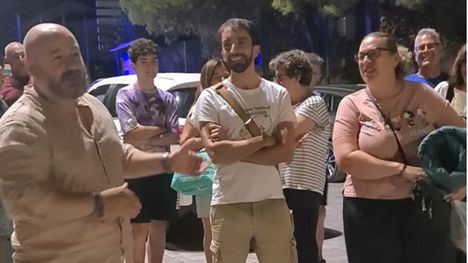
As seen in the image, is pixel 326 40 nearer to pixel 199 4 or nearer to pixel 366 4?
pixel 366 4

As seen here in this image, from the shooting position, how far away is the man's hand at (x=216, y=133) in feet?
13.6

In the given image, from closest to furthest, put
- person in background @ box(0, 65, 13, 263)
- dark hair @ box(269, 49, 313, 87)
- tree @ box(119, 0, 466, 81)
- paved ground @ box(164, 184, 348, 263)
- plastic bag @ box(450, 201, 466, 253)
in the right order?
plastic bag @ box(450, 201, 466, 253) → person in background @ box(0, 65, 13, 263) → dark hair @ box(269, 49, 313, 87) → paved ground @ box(164, 184, 348, 263) → tree @ box(119, 0, 466, 81)

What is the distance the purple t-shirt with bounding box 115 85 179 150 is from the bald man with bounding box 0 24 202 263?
261cm

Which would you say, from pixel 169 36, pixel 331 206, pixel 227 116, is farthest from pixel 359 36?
pixel 227 116

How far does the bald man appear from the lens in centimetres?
284

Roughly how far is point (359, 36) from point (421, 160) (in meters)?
17.5

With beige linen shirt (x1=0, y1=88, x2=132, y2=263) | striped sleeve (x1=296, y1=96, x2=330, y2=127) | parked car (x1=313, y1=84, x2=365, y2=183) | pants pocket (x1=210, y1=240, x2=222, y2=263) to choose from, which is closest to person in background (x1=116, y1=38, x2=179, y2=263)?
striped sleeve (x1=296, y1=96, x2=330, y2=127)

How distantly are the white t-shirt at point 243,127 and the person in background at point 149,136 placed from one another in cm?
153

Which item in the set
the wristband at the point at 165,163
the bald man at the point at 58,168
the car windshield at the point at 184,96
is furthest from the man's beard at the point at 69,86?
the car windshield at the point at 184,96

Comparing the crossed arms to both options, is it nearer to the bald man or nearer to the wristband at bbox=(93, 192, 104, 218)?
the bald man

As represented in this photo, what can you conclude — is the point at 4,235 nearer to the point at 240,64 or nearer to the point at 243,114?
the point at 243,114

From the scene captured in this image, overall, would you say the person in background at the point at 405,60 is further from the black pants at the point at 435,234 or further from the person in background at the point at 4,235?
the person in background at the point at 4,235

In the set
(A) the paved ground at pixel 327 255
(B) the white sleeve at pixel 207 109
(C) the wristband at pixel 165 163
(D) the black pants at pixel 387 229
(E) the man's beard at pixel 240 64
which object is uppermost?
(E) the man's beard at pixel 240 64

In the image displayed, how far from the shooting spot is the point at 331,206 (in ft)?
29.9
